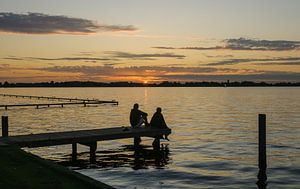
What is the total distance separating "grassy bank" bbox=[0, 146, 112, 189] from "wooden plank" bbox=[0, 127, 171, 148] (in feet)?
21.4

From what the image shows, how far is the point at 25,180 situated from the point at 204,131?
32377mm

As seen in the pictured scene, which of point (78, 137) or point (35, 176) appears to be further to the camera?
point (78, 137)

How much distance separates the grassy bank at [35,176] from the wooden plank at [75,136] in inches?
257

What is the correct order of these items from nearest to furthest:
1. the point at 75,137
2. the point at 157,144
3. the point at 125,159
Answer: the point at 75,137, the point at 125,159, the point at 157,144

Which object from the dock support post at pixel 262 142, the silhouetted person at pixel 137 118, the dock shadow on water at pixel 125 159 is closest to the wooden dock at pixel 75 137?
Answer: the dock shadow on water at pixel 125 159

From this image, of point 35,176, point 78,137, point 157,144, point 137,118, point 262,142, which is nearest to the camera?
point 35,176

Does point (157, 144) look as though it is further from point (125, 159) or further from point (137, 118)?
point (125, 159)

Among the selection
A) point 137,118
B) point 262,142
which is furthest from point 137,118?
point 262,142

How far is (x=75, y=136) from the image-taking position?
23.2 meters

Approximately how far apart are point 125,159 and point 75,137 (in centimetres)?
360

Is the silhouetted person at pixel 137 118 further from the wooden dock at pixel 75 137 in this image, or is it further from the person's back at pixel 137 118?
the wooden dock at pixel 75 137

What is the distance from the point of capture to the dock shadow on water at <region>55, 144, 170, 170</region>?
75.2 feet

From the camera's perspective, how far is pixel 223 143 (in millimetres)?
32688

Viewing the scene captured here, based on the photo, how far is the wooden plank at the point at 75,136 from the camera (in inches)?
826
